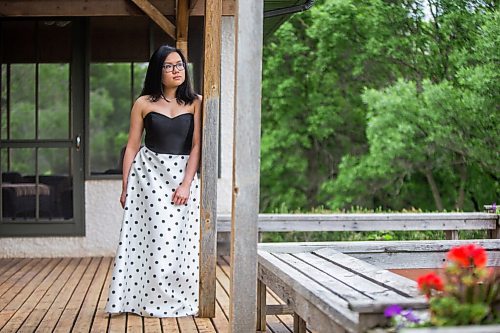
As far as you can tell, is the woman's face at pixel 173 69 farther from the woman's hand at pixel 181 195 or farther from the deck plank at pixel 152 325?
the deck plank at pixel 152 325

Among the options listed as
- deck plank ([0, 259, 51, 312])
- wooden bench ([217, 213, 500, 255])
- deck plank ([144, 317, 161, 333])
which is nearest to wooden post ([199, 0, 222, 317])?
deck plank ([144, 317, 161, 333])

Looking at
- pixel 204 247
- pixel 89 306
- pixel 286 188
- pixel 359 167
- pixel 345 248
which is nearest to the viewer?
pixel 345 248

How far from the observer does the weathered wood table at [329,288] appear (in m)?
3.21

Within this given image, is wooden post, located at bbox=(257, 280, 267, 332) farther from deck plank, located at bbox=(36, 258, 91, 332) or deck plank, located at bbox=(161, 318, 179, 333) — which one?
deck plank, located at bbox=(36, 258, 91, 332)

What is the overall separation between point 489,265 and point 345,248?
88cm

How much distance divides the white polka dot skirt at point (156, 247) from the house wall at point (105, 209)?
2828 mm

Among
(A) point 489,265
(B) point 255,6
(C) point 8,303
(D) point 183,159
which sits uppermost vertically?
(B) point 255,6

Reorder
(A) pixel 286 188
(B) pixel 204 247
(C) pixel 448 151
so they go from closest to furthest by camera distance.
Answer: (B) pixel 204 247 → (C) pixel 448 151 → (A) pixel 286 188

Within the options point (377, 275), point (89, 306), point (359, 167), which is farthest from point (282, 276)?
point (359, 167)

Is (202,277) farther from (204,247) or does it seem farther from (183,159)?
(183,159)

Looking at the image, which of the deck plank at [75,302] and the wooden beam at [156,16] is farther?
the wooden beam at [156,16]

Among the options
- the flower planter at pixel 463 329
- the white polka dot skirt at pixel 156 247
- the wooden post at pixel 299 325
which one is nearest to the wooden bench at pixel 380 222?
the white polka dot skirt at pixel 156 247

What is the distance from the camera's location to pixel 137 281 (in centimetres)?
552

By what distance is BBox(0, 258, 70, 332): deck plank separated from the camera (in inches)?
207
